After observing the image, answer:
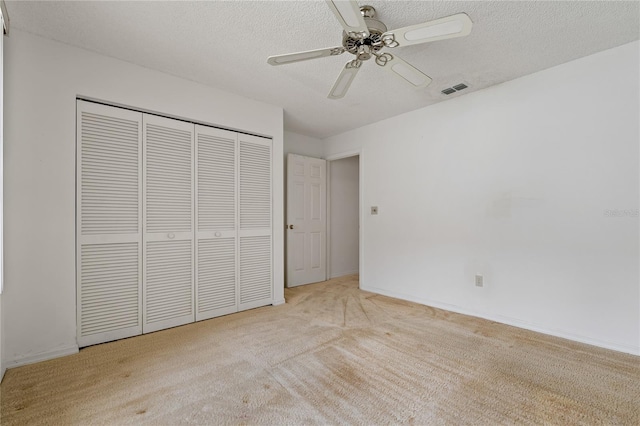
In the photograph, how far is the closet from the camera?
7.93 feet

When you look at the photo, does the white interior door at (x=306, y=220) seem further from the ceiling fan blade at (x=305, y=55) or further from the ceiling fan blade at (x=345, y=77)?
the ceiling fan blade at (x=305, y=55)

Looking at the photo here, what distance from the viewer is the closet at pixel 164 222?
7.93 feet

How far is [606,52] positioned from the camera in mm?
2375

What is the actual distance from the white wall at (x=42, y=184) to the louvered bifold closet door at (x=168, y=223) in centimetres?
50

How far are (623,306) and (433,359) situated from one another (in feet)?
5.13

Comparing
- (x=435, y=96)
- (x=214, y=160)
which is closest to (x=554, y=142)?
(x=435, y=96)

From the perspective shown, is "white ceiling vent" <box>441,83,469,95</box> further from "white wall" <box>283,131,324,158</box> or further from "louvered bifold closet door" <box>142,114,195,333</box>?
"louvered bifold closet door" <box>142,114,195,333</box>

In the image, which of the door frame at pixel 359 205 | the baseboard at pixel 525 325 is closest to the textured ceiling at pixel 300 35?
the door frame at pixel 359 205

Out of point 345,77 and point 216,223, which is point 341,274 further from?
point 345,77

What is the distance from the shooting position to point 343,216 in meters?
5.27

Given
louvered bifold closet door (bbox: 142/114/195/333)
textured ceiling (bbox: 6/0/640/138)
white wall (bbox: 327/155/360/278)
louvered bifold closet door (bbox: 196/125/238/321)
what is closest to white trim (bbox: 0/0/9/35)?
textured ceiling (bbox: 6/0/640/138)

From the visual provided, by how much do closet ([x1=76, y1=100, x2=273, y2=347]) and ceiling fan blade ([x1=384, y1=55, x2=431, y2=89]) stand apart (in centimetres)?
185

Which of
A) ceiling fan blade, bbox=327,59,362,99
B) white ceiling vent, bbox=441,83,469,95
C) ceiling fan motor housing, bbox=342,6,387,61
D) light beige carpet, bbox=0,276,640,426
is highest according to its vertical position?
white ceiling vent, bbox=441,83,469,95

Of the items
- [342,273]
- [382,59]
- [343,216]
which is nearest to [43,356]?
[382,59]
